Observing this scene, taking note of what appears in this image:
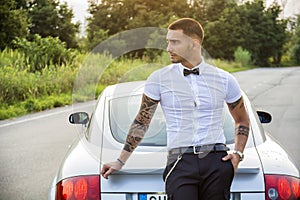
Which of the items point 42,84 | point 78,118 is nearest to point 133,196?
point 78,118

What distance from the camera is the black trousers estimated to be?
2.66 m

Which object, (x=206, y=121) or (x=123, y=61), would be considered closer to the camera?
(x=206, y=121)

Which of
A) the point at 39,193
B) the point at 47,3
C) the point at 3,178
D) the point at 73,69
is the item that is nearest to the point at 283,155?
the point at 39,193

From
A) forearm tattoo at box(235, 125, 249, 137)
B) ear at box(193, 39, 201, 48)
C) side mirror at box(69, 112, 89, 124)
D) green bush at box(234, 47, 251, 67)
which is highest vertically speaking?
ear at box(193, 39, 201, 48)

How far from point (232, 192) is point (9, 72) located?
50.7 feet

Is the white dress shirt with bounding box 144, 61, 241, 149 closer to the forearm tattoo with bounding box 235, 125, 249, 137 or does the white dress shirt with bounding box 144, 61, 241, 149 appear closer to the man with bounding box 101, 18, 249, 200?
the man with bounding box 101, 18, 249, 200

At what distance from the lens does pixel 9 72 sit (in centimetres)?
1750

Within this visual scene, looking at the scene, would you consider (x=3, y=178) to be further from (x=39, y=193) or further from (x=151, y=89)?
(x=151, y=89)

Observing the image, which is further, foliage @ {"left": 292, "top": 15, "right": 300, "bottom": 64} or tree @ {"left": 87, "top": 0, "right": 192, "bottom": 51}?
foliage @ {"left": 292, "top": 15, "right": 300, "bottom": 64}

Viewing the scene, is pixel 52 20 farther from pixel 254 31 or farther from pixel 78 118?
pixel 254 31

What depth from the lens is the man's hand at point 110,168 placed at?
288 centimetres

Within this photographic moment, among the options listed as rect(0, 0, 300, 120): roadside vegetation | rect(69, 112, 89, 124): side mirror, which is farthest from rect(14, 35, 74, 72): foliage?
rect(69, 112, 89, 124): side mirror

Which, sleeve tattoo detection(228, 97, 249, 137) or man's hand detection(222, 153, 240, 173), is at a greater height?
sleeve tattoo detection(228, 97, 249, 137)

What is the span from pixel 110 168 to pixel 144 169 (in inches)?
7.3
